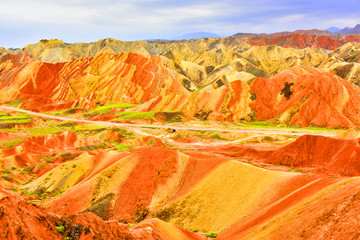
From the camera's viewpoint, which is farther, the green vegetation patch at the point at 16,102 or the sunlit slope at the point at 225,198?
the green vegetation patch at the point at 16,102

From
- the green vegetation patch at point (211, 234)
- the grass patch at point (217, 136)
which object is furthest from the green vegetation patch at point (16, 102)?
the green vegetation patch at point (211, 234)

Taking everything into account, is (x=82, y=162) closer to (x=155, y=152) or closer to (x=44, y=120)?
(x=155, y=152)

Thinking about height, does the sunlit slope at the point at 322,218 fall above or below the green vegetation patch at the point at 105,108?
below

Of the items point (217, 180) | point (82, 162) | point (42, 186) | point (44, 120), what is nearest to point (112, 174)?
point (82, 162)

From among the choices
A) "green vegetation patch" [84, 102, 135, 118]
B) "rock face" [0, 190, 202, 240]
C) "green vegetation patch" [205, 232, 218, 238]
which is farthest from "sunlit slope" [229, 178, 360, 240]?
"green vegetation patch" [84, 102, 135, 118]

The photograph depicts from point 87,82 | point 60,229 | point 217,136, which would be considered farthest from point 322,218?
point 87,82

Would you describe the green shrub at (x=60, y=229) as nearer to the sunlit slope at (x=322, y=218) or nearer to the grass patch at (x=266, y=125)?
the sunlit slope at (x=322, y=218)

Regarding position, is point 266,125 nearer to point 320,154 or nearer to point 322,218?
point 320,154

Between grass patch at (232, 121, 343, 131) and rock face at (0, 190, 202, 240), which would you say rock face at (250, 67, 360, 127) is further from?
rock face at (0, 190, 202, 240)
